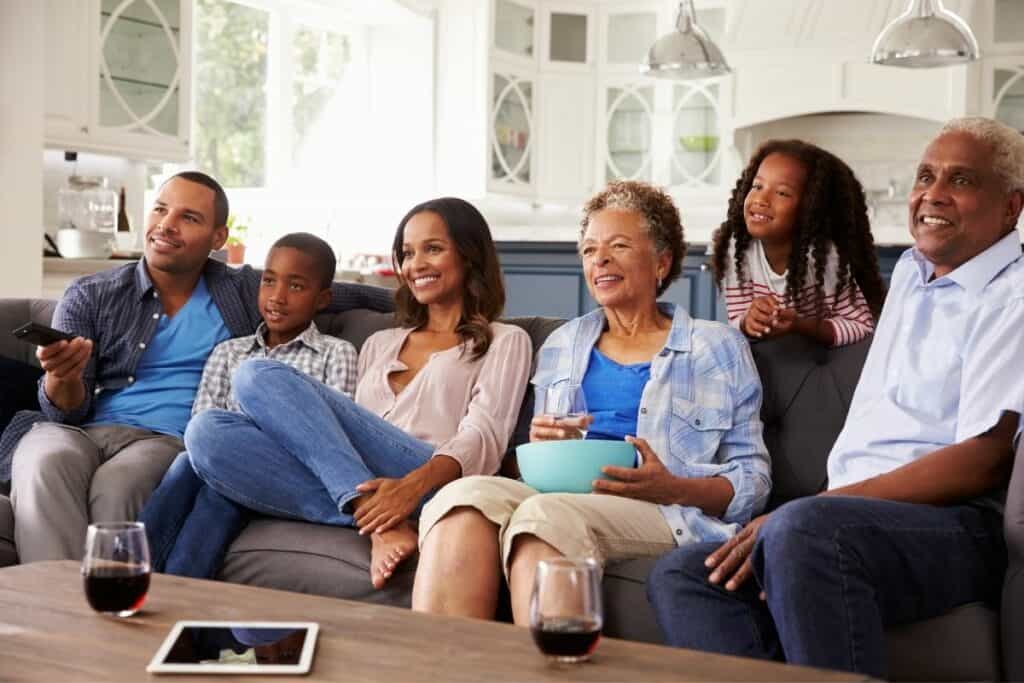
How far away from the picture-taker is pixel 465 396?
9.18 feet

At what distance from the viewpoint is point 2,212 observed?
183 inches

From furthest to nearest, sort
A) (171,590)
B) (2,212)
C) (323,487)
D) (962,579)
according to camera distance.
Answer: (2,212)
(323,487)
(962,579)
(171,590)

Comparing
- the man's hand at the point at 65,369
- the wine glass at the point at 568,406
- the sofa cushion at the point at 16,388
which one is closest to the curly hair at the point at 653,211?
the wine glass at the point at 568,406

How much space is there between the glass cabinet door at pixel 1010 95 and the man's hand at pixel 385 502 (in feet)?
18.4

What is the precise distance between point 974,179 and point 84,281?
6.57 feet

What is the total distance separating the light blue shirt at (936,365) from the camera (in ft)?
7.05

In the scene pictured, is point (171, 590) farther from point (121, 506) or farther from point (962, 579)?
point (962, 579)

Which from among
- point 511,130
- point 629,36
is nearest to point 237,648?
point 511,130

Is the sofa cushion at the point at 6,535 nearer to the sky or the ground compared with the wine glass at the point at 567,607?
nearer to the ground

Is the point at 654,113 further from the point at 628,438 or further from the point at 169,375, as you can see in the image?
the point at 628,438

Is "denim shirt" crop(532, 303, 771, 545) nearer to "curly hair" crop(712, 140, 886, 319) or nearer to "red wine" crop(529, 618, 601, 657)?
"curly hair" crop(712, 140, 886, 319)

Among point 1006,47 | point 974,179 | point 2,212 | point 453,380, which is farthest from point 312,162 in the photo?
point 974,179

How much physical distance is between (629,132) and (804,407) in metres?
5.71

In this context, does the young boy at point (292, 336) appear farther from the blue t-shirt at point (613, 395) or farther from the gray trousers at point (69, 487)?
the blue t-shirt at point (613, 395)
